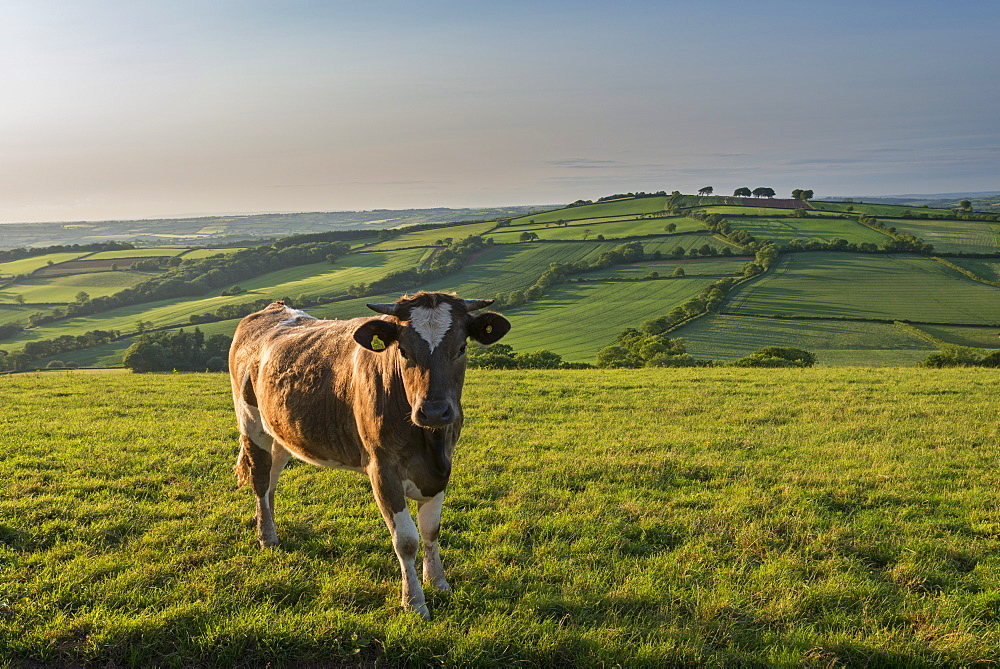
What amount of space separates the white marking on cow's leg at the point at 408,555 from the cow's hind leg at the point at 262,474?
2.32 metres

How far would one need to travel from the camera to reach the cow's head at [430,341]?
4.61 meters

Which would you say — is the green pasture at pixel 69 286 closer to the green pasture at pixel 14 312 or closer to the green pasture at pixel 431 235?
the green pasture at pixel 14 312

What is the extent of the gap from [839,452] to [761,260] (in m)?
75.1

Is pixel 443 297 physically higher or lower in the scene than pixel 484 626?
higher

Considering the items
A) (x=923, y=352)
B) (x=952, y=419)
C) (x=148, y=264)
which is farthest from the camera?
(x=148, y=264)

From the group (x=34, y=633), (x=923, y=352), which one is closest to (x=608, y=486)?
(x=34, y=633)

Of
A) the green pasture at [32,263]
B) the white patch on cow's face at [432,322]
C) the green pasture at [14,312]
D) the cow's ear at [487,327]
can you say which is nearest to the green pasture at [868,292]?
the cow's ear at [487,327]

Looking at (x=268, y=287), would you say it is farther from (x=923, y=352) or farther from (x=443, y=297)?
(x=443, y=297)

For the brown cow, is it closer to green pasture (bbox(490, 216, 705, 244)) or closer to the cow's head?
the cow's head

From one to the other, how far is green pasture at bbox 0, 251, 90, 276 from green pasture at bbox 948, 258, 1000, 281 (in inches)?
6150

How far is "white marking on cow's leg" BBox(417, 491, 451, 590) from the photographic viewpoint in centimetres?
567

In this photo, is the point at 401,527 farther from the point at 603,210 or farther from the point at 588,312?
the point at 603,210

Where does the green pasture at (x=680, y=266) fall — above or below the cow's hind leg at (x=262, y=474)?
above

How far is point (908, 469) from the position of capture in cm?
Result: 970
